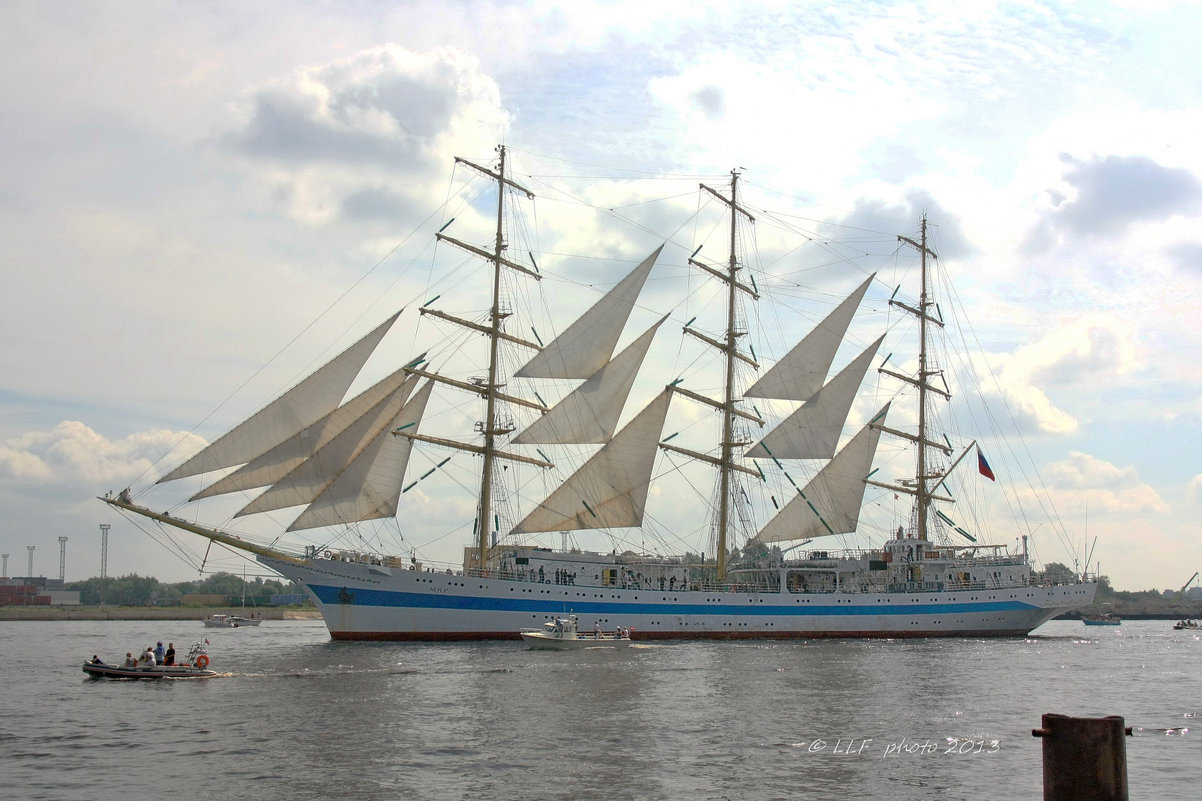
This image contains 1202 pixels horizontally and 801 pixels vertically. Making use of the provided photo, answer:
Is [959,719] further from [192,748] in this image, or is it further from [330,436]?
[330,436]

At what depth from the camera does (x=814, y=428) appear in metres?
63.3

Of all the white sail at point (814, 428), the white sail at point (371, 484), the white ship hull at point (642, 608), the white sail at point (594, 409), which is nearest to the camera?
the white sail at point (371, 484)

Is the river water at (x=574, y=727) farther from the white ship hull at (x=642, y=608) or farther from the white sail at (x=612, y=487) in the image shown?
the white sail at (x=612, y=487)

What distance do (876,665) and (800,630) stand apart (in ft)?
57.1

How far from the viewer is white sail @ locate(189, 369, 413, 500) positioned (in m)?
43.4

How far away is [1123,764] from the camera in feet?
33.1

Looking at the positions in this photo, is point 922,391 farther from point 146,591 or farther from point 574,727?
point 146,591

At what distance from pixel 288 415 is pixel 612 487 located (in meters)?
18.2

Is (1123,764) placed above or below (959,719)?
above

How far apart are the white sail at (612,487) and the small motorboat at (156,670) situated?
2042 centimetres

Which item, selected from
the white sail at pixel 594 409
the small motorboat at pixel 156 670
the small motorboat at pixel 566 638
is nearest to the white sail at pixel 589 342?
the white sail at pixel 594 409

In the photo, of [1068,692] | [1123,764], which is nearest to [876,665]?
[1068,692]

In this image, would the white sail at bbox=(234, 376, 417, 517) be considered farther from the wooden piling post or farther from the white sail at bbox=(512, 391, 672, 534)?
the wooden piling post

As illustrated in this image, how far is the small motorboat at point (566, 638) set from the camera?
4391cm
